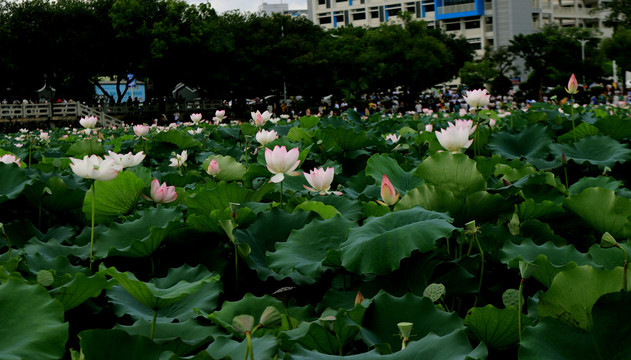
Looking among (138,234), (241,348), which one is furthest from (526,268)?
(138,234)

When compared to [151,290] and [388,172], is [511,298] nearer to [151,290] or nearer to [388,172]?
[151,290]

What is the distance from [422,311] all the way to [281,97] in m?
39.8

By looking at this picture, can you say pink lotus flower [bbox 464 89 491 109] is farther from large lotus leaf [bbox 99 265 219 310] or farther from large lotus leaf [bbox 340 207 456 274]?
large lotus leaf [bbox 99 265 219 310]

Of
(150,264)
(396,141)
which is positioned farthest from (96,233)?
(396,141)

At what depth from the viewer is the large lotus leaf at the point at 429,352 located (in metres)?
0.81

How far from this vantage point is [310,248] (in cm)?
136

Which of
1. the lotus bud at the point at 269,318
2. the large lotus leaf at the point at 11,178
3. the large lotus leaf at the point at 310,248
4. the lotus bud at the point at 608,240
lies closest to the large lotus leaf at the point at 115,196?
the large lotus leaf at the point at 11,178

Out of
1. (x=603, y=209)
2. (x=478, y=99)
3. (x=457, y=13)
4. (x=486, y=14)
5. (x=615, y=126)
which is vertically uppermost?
(x=457, y=13)

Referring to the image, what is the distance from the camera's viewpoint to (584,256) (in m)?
1.22

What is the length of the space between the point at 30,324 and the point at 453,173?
112cm

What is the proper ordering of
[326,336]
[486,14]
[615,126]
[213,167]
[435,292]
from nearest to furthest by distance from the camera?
[326,336] < [435,292] < [213,167] < [615,126] < [486,14]

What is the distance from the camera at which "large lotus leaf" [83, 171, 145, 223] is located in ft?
5.71

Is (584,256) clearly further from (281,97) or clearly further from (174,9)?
(281,97)

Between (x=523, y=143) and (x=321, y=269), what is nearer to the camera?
(x=321, y=269)
